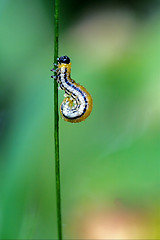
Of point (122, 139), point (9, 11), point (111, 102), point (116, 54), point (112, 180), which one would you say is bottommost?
point (112, 180)

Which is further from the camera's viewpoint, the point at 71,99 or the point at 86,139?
the point at 86,139

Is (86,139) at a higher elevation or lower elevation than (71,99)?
lower

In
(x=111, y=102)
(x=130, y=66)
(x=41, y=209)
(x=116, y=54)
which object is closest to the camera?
(x=41, y=209)

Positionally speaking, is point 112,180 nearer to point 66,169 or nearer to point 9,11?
point 66,169

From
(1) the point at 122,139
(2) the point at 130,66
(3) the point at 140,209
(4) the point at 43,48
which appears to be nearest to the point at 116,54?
(2) the point at 130,66

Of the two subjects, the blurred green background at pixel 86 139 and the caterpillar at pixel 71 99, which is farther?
the blurred green background at pixel 86 139

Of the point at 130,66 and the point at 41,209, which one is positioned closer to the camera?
the point at 41,209
